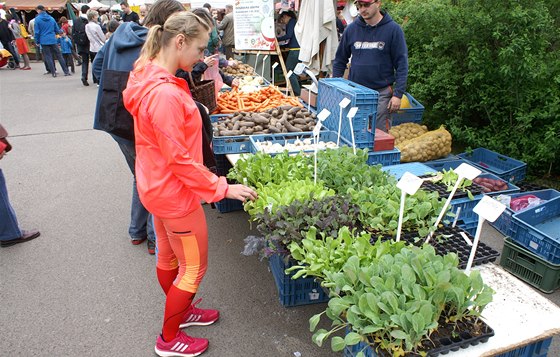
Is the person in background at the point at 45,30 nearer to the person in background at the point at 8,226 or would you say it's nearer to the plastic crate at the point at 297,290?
the person in background at the point at 8,226

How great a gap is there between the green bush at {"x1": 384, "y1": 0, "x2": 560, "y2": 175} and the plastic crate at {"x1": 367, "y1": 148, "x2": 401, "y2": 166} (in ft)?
6.51

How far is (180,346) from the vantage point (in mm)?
2555

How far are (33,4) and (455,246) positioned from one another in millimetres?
30326

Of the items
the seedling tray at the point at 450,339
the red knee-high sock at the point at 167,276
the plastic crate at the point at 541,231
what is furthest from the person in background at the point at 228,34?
the seedling tray at the point at 450,339

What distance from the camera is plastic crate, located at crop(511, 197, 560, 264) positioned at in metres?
3.07

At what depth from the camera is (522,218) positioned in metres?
3.47

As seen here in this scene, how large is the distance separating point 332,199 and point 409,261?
796 millimetres

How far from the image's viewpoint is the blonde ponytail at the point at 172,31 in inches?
76.0

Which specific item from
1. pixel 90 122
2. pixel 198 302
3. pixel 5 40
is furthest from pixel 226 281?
pixel 5 40

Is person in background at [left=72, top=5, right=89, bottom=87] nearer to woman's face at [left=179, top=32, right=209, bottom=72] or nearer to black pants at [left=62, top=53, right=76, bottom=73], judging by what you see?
black pants at [left=62, top=53, right=76, bottom=73]

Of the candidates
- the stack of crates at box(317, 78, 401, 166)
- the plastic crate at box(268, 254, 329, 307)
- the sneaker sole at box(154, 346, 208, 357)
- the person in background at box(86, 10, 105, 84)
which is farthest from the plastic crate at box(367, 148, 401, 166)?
the person in background at box(86, 10, 105, 84)

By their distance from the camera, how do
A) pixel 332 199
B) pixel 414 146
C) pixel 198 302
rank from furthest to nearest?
pixel 414 146
pixel 198 302
pixel 332 199

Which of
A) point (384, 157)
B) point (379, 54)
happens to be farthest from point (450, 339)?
point (379, 54)

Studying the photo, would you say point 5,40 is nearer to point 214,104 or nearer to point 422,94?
point 214,104
